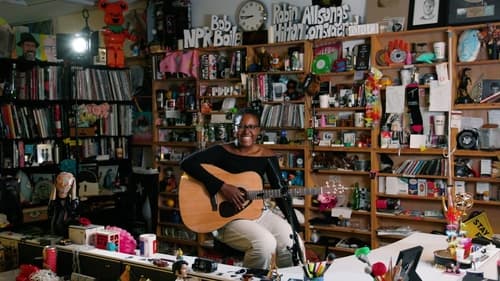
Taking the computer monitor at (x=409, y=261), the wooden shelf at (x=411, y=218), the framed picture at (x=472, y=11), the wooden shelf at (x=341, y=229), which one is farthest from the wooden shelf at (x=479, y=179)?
the computer monitor at (x=409, y=261)

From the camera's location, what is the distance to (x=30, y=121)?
5.36 metres

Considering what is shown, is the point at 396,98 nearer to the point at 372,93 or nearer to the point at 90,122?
the point at 372,93

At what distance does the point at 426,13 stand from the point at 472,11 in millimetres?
364

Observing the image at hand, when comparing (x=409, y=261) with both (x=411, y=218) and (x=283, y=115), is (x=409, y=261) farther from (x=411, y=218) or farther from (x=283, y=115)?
(x=283, y=115)

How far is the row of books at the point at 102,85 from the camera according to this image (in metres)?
5.77

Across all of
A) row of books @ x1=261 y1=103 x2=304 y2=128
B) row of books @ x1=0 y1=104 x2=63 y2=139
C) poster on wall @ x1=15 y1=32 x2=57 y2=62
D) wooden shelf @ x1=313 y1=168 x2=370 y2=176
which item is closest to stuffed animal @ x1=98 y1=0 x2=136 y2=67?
poster on wall @ x1=15 y1=32 x2=57 y2=62

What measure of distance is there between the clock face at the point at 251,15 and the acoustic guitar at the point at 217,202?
2.28 m

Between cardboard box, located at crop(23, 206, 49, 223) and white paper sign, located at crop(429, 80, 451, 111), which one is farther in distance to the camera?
cardboard box, located at crop(23, 206, 49, 223)

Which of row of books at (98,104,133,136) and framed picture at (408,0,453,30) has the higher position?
framed picture at (408,0,453,30)

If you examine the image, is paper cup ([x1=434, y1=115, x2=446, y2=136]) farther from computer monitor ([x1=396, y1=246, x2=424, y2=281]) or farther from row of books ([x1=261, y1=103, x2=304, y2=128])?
computer monitor ([x1=396, y1=246, x2=424, y2=281])

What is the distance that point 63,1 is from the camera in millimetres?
6422

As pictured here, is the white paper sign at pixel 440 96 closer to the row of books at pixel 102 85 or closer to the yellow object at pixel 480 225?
the yellow object at pixel 480 225

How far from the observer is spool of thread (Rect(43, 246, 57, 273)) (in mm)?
2490

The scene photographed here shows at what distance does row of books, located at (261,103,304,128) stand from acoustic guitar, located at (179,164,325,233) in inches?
64.3
